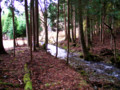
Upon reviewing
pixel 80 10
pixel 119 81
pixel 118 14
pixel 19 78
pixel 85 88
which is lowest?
pixel 119 81

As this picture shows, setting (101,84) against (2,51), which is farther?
(2,51)

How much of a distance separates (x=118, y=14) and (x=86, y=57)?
5.27 metres

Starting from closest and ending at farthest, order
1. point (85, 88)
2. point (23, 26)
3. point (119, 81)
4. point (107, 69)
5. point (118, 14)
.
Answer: point (85, 88), point (119, 81), point (118, 14), point (107, 69), point (23, 26)

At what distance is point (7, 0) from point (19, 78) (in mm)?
7162

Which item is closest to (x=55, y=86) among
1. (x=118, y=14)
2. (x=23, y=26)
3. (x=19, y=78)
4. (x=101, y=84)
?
(x=19, y=78)

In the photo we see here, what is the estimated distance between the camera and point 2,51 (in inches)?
382

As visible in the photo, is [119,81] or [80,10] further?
[80,10]

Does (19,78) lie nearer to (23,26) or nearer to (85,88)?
(85,88)

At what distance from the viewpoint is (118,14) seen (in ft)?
28.8

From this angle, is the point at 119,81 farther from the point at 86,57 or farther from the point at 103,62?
the point at 86,57

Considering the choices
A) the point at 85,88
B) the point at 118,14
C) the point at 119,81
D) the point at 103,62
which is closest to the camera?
the point at 85,88

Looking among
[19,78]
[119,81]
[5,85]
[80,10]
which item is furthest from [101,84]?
[80,10]

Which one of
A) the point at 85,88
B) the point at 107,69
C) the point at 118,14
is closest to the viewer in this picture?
the point at 85,88

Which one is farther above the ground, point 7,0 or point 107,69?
point 7,0
